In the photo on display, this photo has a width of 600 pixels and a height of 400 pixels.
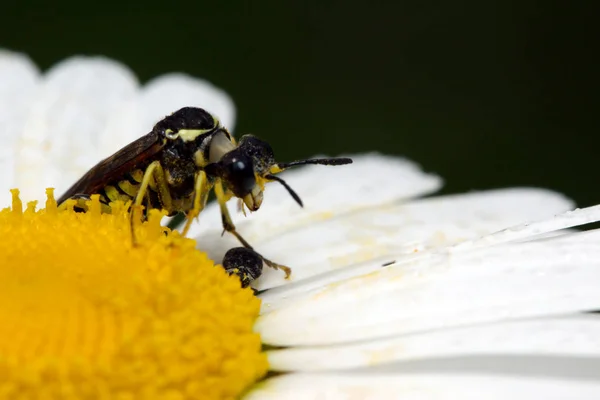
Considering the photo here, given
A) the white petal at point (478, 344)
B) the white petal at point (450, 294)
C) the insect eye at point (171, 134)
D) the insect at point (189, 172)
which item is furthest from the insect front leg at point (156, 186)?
the white petal at point (478, 344)

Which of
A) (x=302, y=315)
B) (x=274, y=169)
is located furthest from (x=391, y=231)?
(x=302, y=315)

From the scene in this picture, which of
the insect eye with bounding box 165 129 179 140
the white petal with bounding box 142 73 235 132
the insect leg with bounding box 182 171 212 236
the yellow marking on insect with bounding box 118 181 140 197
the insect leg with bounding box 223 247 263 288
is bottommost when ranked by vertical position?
the insect leg with bounding box 223 247 263 288

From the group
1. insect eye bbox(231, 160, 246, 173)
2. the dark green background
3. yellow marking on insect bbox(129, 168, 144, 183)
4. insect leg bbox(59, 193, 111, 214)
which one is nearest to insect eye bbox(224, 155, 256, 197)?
insect eye bbox(231, 160, 246, 173)

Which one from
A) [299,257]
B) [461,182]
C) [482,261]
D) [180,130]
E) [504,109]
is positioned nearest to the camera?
[482,261]

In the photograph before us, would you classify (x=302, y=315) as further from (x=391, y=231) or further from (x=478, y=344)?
(x=391, y=231)

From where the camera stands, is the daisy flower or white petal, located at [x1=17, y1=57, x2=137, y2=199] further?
white petal, located at [x1=17, y1=57, x2=137, y2=199]

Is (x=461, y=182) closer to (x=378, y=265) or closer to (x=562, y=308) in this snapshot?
(x=378, y=265)

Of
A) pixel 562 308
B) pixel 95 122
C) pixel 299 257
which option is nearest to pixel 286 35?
pixel 95 122

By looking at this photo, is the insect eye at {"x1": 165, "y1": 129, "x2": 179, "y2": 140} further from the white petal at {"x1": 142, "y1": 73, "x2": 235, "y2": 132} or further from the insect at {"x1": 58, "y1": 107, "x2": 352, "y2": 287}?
the white petal at {"x1": 142, "y1": 73, "x2": 235, "y2": 132}
